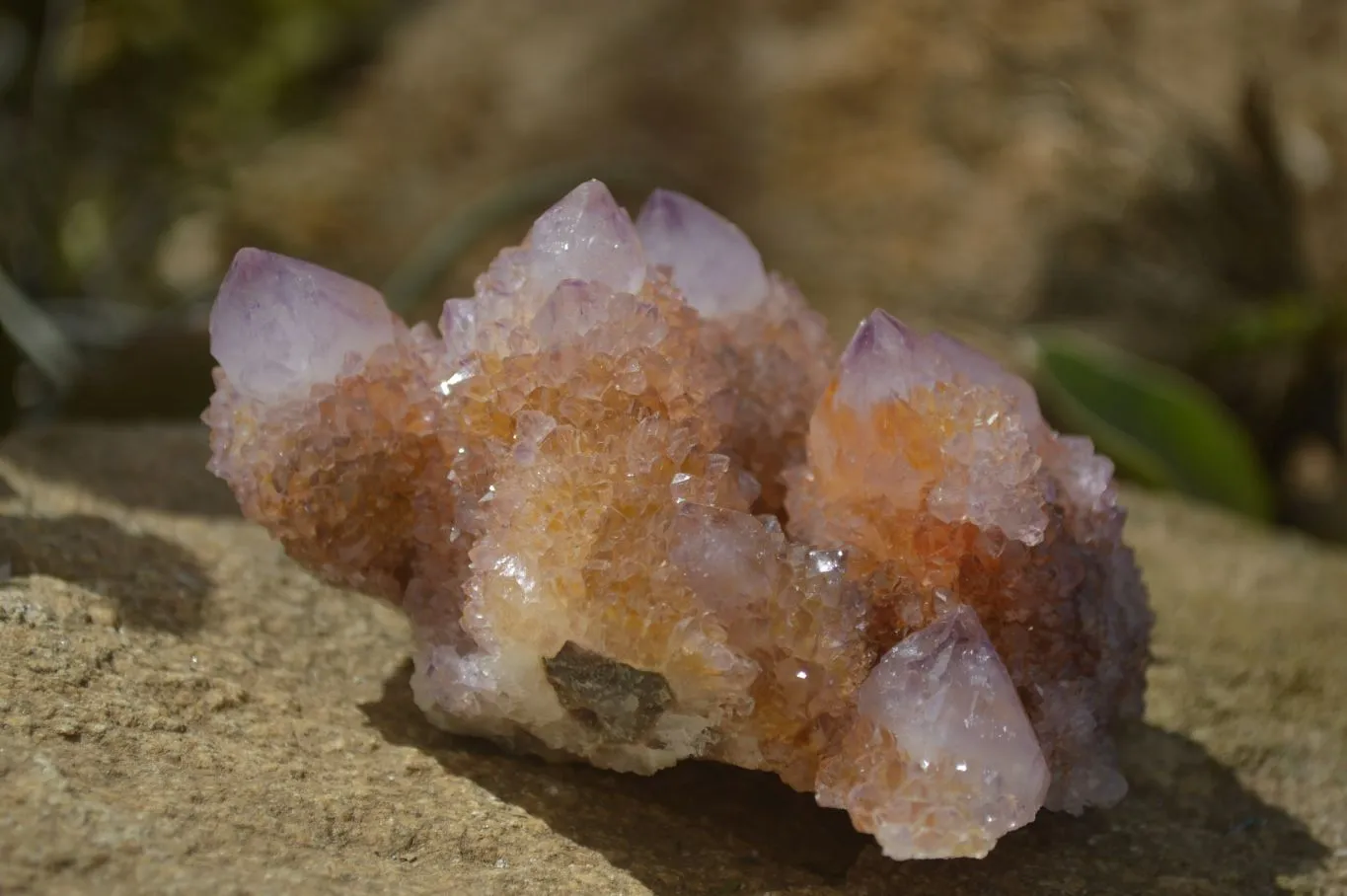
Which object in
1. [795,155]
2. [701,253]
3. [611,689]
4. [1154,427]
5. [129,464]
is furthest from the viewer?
[795,155]

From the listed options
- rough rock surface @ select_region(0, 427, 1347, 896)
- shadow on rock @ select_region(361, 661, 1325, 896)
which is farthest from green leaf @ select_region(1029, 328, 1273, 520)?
shadow on rock @ select_region(361, 661, 1325, 896)

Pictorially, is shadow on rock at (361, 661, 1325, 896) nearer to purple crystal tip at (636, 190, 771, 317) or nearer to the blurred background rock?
purple crystal tip at (636, 190, 771, 317)

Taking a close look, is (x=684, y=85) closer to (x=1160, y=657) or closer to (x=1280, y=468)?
(x=1280, y=468)

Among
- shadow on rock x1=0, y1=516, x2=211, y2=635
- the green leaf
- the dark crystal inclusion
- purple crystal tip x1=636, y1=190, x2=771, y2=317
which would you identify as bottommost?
the green leaf

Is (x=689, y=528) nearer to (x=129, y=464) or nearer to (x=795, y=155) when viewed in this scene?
(x=129, y=464)

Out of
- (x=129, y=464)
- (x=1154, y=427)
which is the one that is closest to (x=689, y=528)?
(x=129, y=464)

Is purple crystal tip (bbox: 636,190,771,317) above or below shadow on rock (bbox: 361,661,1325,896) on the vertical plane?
above

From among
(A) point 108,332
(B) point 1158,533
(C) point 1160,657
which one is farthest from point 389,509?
(A) point 108,332
